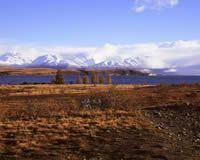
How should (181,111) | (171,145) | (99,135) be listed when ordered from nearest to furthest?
(171,145) < (99,135) < (181,111)

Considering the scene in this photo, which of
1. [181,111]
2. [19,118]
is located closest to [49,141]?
[19,118]

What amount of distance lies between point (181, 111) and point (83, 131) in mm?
8743

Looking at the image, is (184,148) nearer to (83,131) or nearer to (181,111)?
(83,131)

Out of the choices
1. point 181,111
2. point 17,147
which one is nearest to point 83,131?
point 17,147

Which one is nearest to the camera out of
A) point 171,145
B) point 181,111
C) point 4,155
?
point 4,155

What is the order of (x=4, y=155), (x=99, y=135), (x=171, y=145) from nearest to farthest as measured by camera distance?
(x=4, y=155) < (x=171, y=145) < (x=99, y=135)

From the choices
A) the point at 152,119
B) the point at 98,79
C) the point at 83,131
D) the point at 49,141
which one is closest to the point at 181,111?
the point at 152,119

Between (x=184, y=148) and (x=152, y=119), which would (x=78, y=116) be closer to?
(x=152, y=119)

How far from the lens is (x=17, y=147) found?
67.4 feet

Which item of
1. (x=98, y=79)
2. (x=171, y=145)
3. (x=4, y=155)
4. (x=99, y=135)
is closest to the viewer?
(x=4, y=155)

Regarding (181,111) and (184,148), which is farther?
(181,111)

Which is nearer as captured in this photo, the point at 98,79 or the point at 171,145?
the point at 171,145

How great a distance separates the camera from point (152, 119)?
2780 cm

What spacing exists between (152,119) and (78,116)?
4178 mm
